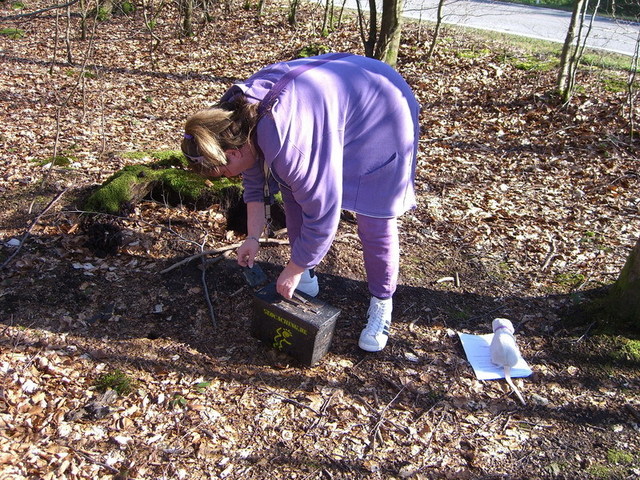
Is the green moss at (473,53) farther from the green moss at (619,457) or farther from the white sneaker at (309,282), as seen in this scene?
the green moss at (619,457)

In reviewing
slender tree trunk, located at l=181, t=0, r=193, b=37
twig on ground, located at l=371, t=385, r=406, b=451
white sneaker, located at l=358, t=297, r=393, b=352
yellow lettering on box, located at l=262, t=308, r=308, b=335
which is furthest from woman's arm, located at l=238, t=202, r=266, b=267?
slender tree trunk, located at l=181, t=0, r=193, b=37

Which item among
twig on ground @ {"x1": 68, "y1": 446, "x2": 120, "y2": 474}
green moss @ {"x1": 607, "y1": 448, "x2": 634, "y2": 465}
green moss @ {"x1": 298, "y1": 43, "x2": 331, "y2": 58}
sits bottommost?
twig on ground @ {"x1": 68, "y1": 446, "x2": 120, "y2": 474}

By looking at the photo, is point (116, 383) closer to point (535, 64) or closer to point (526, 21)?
point (535, 64)

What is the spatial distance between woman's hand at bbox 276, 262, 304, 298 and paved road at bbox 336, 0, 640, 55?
26.8 feet

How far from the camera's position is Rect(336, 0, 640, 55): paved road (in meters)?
9.90

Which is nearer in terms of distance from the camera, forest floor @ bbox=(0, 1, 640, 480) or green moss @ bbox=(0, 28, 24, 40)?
forest floor @ bbox=(0, 1, 640, 480)

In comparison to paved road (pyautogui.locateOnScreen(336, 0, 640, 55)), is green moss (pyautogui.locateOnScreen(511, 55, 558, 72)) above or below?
below

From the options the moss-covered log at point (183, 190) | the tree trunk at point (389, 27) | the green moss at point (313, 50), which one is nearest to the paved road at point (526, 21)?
the green moss at point (313, 50)

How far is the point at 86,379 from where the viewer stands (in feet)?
8.62

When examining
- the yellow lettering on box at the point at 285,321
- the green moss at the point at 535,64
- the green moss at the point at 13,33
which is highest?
the green moss at the point at 535,64

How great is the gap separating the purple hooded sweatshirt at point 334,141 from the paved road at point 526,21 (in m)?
7.80

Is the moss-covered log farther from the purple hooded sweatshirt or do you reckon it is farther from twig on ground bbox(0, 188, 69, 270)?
the purple hooded sweatshirt

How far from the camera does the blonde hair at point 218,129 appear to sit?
202 centimetres

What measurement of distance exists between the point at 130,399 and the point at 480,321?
2128 millimetres
